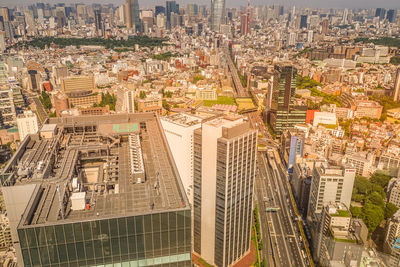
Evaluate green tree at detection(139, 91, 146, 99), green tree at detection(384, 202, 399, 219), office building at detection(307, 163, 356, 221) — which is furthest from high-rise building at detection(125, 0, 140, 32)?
green tree at detection(384, 202, 399, 219)

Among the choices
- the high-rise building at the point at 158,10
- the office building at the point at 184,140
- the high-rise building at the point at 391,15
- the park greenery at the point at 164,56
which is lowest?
the park greenery at the point at 164,56

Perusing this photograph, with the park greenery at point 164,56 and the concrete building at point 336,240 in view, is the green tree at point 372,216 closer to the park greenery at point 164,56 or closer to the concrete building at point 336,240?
the concrete building at point 336,240

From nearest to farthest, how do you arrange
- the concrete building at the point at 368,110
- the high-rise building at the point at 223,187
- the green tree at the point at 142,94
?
the high-rise building at the point at 223,187
the concrete building at the point at 368,110
the green tree at the point at 142,94

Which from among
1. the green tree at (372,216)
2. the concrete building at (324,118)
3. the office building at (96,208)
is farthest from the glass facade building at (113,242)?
the concrete building at (324,118)

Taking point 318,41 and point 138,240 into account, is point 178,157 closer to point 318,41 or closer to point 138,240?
point 138,240

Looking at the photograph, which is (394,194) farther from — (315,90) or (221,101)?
(315,90)

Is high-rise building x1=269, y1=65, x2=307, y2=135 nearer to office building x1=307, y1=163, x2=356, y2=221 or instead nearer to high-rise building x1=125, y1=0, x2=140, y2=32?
office building x1=307, y1=163, x2=356, y2=221

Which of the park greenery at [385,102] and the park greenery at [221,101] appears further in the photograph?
the park greenery at [221,101]
